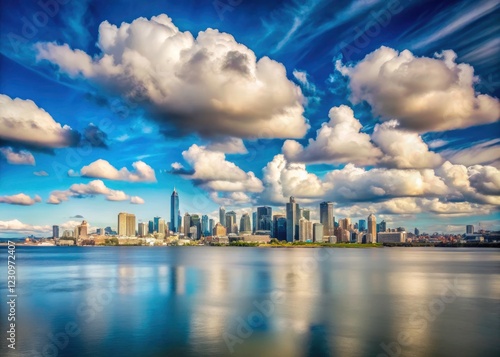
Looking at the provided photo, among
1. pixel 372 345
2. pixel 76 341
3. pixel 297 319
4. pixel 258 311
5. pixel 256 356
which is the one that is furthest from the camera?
pixel 258 311

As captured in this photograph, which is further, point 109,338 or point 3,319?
point 3,319

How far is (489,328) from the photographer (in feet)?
119

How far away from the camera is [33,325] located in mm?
37312

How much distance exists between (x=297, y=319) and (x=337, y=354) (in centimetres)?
1100

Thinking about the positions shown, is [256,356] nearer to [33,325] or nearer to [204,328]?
[204,328]

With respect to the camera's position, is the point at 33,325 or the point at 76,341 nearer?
the point at 76,341

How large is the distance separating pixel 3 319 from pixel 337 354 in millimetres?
32345

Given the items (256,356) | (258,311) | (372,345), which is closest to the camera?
(256,356)

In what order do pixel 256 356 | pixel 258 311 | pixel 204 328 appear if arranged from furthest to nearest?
pixel 258 311, pixel 204 328, pixel 256 356

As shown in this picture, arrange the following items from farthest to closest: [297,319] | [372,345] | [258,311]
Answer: [258,311] → [297,319] → [372,345]

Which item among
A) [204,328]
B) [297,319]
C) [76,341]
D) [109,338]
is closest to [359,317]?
[297,319]

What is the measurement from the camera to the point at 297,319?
3872 centimetres

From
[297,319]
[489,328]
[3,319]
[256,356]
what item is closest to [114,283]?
[3,319]

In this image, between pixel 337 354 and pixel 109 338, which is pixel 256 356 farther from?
pixel 109 338
